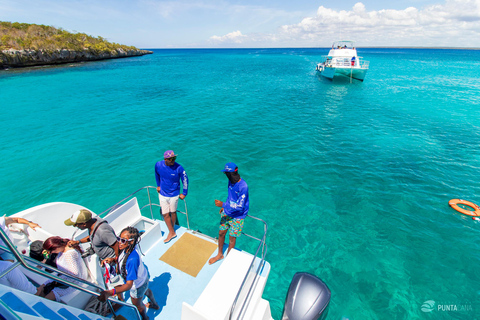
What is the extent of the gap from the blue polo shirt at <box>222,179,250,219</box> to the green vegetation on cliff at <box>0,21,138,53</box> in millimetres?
74368

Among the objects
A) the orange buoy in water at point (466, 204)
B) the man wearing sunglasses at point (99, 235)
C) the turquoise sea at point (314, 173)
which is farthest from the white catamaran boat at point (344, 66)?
the man wearing sunglasses at point (99, 235)

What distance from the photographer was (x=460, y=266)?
6984 mm

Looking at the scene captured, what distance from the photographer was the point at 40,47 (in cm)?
5600

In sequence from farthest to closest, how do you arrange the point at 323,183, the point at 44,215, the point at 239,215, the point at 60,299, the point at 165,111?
the point at 165,111, the point at 323,183, the point at 44,215, the point at 239,215, the point at 60,299

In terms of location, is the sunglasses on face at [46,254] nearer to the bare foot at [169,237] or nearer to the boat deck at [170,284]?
the boat deck at [170,284]

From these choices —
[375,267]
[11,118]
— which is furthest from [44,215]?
[11,118]

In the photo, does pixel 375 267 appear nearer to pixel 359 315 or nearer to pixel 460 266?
pixel 359 315

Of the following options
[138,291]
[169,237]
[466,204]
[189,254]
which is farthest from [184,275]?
[466,204]

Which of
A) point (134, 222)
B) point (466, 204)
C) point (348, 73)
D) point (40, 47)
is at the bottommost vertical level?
point (466, 204)

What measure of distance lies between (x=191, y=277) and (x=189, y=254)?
62 cm

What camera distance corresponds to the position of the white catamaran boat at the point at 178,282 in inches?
96.2

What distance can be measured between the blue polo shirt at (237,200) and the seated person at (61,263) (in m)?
2.68

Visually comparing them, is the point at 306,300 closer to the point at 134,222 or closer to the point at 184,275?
the point at 184,275

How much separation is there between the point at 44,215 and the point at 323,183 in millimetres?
10492
